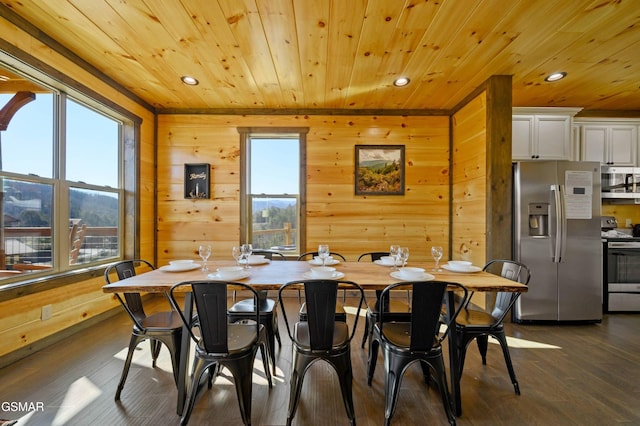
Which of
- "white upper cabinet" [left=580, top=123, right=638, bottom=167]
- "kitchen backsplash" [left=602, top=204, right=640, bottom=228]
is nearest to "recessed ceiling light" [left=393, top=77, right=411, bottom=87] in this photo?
"white upper cabinet" [left=580, top=123, right=638, bottom=167]

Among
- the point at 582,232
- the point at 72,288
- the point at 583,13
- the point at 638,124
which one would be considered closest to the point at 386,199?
the point at 582,232

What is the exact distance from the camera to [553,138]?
338cm

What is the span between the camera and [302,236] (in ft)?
12.7

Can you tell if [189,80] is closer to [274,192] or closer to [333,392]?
[274,192]

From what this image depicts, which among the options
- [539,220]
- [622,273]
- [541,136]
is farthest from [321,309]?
[622,273]

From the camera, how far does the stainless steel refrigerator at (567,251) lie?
9.64 feet

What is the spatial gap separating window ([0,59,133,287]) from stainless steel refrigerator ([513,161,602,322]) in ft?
15.8

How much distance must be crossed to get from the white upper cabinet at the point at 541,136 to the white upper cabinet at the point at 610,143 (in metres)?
0.52

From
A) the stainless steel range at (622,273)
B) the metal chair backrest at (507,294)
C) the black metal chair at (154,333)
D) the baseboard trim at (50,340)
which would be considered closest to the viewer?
the black metal chair at (154,333)

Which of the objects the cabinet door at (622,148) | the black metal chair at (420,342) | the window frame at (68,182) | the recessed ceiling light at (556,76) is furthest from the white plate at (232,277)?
the cabinet door at (622,148)

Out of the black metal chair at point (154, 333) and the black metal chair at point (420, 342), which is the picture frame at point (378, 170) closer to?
the black metal chair at point (420, 342)

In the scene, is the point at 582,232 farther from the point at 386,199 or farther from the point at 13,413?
the point at 13,413

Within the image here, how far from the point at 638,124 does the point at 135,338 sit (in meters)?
6.29

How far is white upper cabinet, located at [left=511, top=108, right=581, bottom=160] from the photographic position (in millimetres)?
3361
